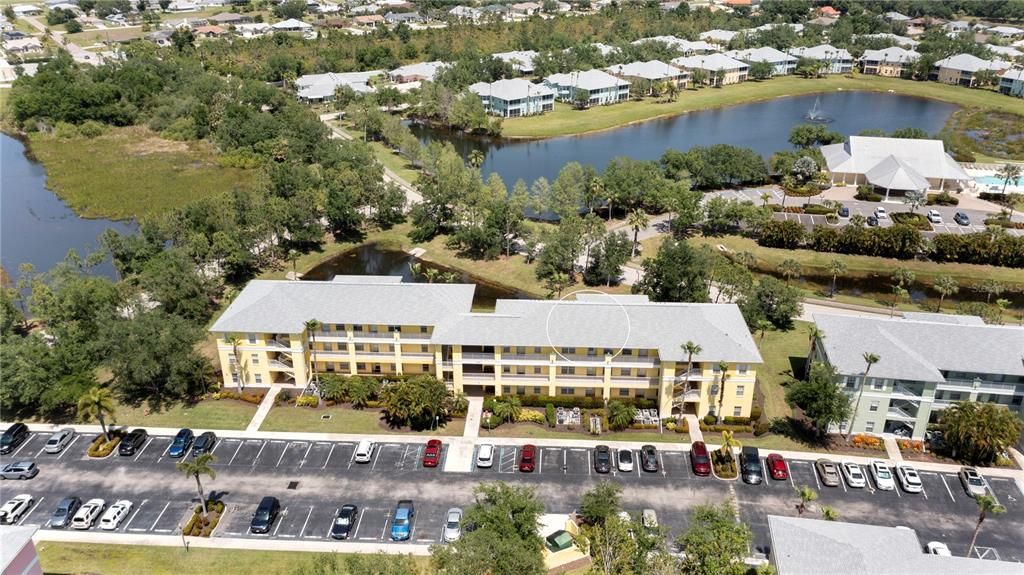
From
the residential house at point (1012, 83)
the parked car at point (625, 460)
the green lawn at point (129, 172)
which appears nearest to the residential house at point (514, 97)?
the green lawn at point (129, 172)

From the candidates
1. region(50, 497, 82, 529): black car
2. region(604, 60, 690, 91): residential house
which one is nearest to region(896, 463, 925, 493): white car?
region(50, 497, 82, 529): black car

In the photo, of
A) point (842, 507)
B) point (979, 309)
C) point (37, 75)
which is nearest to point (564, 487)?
point (842, 507)

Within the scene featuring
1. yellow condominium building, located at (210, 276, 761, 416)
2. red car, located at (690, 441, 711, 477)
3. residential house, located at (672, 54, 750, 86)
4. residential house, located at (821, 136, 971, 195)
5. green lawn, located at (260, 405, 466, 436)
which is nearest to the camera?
red car, located at (690, 441, 711, 477)

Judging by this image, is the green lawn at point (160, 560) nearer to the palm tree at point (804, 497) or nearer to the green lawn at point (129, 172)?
the palm tree at point (804, 497)

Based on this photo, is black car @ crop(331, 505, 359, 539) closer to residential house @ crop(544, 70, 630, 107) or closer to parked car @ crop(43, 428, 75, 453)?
parked car @ crop(43, 428, 75, 453)

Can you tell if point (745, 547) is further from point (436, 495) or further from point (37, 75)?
point (37, 75)
